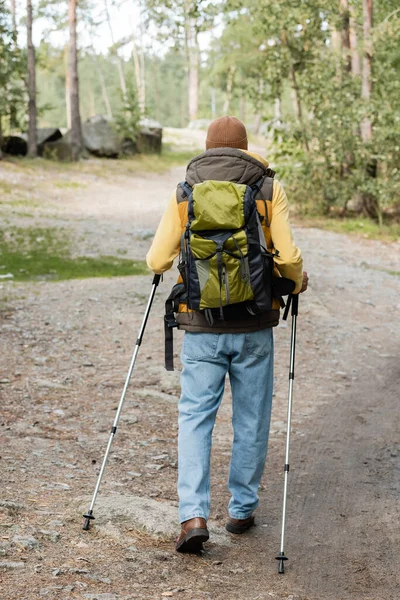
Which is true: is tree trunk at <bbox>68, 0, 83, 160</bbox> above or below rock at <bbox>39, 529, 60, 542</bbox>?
above

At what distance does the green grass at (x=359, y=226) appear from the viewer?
19719mm

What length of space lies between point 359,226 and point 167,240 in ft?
54.2

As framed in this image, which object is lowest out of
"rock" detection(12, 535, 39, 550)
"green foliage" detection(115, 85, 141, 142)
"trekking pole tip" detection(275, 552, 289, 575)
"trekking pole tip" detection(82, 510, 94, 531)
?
"trekking pole tip" detection(275, 552, 289, 575)

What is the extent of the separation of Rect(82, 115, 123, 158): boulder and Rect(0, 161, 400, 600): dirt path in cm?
2094

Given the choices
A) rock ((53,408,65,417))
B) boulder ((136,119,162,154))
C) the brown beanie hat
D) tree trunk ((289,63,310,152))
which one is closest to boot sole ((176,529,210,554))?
the brown beanie hat

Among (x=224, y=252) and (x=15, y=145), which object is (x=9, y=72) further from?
(x=224, y=252)

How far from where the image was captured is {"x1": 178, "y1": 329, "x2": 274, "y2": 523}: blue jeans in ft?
14.5

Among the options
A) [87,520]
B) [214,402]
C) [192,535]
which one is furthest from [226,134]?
[87,520]

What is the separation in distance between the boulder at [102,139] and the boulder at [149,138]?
5.26ft

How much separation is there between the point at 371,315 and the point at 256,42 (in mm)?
29179

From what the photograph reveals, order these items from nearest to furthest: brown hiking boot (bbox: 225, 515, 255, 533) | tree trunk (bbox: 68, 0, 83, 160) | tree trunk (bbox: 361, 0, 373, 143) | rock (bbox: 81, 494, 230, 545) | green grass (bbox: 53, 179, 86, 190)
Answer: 1. rock (bbox: 81, 494, 230, 545)
2. brown hiking boot (bbox: 225, 515, 255, 533)
3. tree trunk (bbox: 361, 0, 373, 143)
4. green grass (bbox: 53, 179, 86, 190)
5. tree trunk (bbox: 68, 0, 83, 160)

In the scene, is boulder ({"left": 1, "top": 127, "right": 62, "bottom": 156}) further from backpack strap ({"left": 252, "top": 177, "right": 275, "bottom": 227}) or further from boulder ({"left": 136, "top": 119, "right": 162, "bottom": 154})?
backpack strap ({"left": 252, "top": 177, "right": 275, "bottom": 227})

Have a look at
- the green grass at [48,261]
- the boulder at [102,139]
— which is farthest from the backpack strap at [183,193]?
the boulder at [102,139]

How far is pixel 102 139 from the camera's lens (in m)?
33.7
